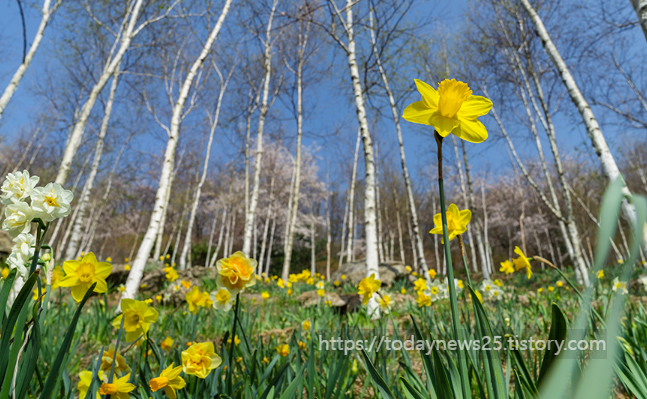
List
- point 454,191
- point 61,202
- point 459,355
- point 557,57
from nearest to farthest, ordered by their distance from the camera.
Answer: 1. point 459,355
2. point 61,202
3. point 557,57
4. point 454,191

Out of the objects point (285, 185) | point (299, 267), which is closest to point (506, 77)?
point (285, 185)

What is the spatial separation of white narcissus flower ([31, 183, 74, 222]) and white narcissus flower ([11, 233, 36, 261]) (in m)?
0.13

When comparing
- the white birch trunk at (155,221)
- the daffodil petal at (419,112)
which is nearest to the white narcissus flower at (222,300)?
the daffodil petal at (419,112)

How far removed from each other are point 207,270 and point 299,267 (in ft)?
38.3

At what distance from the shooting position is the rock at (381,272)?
302 inches

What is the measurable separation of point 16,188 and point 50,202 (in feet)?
0.40

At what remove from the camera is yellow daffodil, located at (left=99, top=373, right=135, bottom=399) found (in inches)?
33.3

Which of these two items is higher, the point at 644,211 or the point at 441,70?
the point at 441,70

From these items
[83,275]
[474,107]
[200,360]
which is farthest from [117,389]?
[474,107]

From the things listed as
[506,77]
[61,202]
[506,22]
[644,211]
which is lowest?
[644,211]

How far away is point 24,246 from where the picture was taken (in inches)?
36.9

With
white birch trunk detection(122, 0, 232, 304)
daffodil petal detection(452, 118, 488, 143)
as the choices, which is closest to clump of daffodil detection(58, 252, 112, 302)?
daffodil petal detection(452, 118, 488, 143)

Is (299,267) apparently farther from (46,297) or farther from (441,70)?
(46,297)

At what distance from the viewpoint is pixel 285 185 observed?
61.9ft
